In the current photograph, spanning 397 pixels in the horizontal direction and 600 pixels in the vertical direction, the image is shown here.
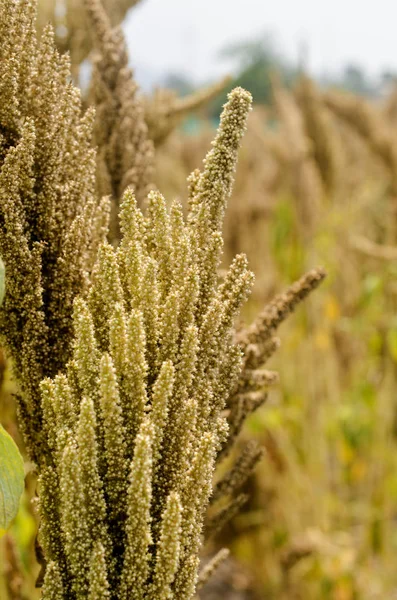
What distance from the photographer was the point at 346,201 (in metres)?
4.50

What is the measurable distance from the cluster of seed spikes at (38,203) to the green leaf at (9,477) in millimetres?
83

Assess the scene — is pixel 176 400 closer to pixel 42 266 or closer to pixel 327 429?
pixel 42 266

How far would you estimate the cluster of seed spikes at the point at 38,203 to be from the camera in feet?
1.91

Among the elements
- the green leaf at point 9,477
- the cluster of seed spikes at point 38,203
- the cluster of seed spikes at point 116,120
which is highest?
the cluster of seed spikes at point 116,120

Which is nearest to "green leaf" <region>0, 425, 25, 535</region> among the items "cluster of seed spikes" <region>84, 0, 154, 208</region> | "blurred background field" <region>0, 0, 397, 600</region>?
"cluster of seed spikes" <region>84, 0, 154, 208</region>

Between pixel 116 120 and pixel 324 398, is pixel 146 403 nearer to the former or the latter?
pixel 116 120

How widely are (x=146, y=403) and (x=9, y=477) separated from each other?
0.12m

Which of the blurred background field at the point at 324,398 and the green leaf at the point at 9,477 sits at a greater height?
the blurred background field at the point at 324,398

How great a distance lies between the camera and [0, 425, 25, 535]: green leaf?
531mm

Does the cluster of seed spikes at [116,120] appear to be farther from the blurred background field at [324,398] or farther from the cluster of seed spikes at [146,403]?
the blurred background field at [324,398]

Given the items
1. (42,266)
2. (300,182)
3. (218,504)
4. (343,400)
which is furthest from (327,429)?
(42,266)

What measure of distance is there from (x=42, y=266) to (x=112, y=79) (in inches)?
14.3

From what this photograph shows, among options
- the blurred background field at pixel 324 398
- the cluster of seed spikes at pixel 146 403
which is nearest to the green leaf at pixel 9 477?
the cluster of seed spikes at pixel 146 403

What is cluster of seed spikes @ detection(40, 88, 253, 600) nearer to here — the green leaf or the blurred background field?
the green leaf
